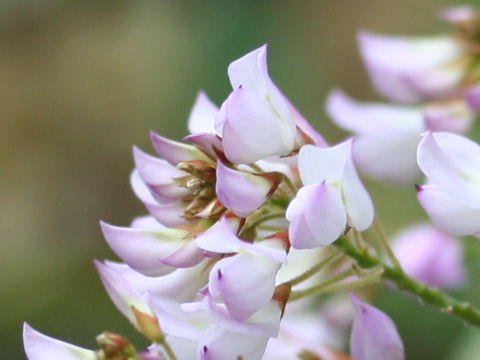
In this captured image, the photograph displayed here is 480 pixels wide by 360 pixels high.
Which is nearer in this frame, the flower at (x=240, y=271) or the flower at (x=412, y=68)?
the flower at (x=240, y=271)

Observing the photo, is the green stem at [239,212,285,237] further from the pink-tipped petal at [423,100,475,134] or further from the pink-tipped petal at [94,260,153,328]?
the pink-tipped petal at [423,100,475,134]

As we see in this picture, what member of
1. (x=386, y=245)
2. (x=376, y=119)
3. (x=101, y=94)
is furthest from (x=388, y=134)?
(x=101, y=94)

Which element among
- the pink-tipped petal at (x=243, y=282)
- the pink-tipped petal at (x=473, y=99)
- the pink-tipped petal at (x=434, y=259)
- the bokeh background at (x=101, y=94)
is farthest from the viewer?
the bokeh background at (x=101, y=94)

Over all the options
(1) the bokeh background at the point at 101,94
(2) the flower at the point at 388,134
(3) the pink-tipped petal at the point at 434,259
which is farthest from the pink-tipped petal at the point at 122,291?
(1) the bokeh background at the point at 101,94

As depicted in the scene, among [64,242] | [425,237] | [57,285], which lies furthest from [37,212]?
[425,237]

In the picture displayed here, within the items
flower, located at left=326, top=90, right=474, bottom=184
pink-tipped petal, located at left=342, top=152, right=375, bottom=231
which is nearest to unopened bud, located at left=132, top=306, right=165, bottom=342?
pink-tipped petal, located at left=342, top=152, right=375, bottom=231

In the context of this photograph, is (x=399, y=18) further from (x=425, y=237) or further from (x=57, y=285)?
(x=425, y=237)

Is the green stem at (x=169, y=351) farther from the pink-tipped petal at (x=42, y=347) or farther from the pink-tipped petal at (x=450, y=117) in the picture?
the pink-tipped petal at (x=450, y=117)
